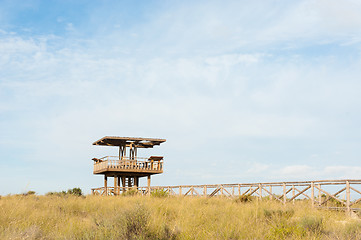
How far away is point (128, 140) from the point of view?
35.3m

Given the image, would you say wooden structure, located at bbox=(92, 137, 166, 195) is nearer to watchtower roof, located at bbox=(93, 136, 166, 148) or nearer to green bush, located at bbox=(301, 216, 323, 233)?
watchtower roof, located at bbox=(93, 136, 166, 148)

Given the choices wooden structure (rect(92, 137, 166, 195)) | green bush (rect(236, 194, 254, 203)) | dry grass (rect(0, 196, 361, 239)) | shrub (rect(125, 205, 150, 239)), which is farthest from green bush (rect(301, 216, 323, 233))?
wooden structure (rect(92, 137, 166, 195))

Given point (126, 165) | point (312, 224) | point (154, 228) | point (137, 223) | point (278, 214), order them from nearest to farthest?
point (137, 223) < point (154, 228) < point (312, 224) < point (278, 214) < point (126, 165)

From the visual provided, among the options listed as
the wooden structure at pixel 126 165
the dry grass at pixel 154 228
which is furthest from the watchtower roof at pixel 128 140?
the dry grass at pixel 154 228

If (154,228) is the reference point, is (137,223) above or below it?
above

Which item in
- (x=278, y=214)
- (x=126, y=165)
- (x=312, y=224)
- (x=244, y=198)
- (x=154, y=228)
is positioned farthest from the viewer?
(x=126, y=165)

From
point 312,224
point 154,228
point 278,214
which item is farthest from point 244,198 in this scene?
point 154,228

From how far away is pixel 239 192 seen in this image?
66.5 feet

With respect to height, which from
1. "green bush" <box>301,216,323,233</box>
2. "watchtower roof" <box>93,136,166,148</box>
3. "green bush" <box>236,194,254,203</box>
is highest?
"watchtower roof" <box>93,136,166,148</box>

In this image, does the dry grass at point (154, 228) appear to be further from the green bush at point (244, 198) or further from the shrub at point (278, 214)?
the green bush at point (244, 198)

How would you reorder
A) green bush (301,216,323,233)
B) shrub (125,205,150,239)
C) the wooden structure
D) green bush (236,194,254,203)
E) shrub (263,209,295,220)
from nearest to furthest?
shrub (125,205,150,239)
green bush (301,216,323,233)
shrub (263,209,295,220)
green bush (236,194,254,203)
the wooden structure

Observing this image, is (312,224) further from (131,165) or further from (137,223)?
(131,165)

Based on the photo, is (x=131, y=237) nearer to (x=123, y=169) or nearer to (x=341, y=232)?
(x=341, y=232)

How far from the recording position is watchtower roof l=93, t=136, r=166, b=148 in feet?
114
